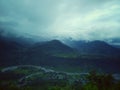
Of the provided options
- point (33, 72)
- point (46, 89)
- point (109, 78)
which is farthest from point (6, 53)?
point (109, 78)

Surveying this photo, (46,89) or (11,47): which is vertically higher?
(11,47)

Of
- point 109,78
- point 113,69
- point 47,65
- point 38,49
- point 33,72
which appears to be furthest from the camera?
point 38,49

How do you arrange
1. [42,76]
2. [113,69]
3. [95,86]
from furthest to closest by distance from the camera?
1. [113,69]
2. [42,76]
3. [95,86]

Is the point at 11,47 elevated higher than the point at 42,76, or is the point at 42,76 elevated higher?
the point at 11,47

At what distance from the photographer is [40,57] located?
162 m

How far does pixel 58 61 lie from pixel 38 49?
3388cm

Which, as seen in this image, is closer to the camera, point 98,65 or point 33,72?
point 33,72

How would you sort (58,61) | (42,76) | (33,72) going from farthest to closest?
(58,61), (33,72), (42,76)

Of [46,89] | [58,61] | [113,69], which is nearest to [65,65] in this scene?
[58,61]

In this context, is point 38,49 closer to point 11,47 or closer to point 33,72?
point 11,47

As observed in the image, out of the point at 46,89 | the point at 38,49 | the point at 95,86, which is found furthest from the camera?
the point at 38,49

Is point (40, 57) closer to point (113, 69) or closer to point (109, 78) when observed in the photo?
point (113, 69)

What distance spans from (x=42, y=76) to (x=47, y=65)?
3878 centimetres

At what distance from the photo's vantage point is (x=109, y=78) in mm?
35250
